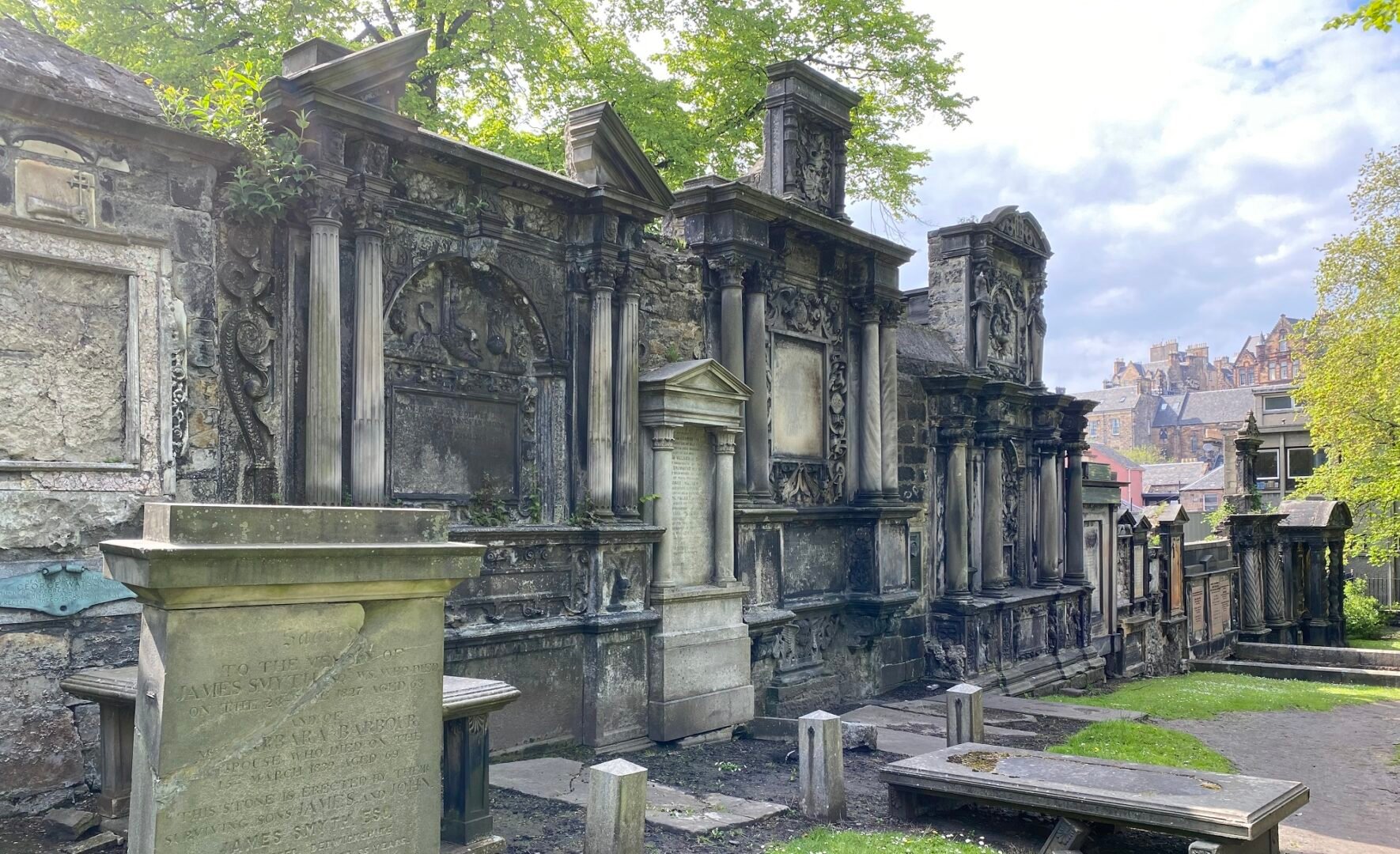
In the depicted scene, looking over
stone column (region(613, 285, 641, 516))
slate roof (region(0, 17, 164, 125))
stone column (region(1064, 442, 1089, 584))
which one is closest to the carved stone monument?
stone column (region(613, 285, 641, 516))

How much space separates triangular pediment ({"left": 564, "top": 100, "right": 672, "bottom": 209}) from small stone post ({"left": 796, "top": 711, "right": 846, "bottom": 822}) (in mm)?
4549

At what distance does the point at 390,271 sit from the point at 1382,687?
16428 mm

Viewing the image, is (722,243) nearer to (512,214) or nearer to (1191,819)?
(512,214)

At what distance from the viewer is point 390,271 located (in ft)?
24.6

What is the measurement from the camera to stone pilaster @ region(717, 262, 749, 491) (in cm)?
1039

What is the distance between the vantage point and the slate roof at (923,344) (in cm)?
1393

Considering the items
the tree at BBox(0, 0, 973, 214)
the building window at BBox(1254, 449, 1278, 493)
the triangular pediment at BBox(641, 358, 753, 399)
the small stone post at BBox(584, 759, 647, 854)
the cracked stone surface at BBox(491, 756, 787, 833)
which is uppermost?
the tree at BBox(0, 0, 973, 214)

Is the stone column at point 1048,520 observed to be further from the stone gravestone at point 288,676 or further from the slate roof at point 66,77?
the stone gravestone at point 288,676

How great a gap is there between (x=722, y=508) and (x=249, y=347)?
14.4ft

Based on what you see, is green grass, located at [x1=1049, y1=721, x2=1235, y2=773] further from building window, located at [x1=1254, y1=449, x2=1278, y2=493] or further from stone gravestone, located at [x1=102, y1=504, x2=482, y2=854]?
building window, located at [x1=1254, y1=449, x2=1278, y2=493]

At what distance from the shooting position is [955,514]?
46.0ft

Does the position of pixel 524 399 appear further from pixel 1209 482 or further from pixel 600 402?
pixel 1209 482

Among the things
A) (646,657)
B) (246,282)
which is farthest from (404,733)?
(646,657)

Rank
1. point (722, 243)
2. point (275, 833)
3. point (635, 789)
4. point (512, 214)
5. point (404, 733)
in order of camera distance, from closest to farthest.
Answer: point (275, 833) < point (404, 733) < point (635, 789) < point (512, 214) < point (722, 243)
